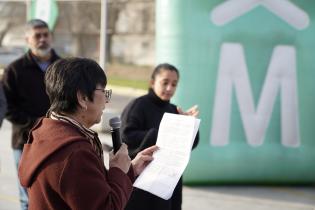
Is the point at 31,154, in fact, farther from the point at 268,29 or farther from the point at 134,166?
the point at 268,29

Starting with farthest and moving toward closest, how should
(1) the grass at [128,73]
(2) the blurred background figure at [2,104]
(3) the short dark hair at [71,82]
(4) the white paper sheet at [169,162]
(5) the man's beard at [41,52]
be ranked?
(1) the grass at [128,73] < (5) the man's beard at [41,52] < (2) the blurred background figure at [2,104] < (4) the white paper sheet at [169,162] < (3) the short dark hair at [71,82]

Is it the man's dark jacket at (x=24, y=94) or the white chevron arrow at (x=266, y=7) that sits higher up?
the white chevron arrow at (x=266, y=7)

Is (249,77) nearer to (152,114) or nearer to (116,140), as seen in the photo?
(152,114)

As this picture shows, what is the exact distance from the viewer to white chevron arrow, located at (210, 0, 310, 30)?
5922 mm

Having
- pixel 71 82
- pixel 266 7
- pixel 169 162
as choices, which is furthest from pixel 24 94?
pixel 266 7

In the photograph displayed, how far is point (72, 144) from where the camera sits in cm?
177

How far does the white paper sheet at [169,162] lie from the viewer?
2.42 m

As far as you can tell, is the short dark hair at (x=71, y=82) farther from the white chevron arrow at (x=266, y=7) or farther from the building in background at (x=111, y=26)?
the building in background at (x=111, y=26)

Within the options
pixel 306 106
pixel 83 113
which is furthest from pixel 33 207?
pixel 306 106

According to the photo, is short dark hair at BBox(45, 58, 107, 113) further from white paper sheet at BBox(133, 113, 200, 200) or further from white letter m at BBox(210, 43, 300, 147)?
white letter m at BBox(210, 43, 300, 147)

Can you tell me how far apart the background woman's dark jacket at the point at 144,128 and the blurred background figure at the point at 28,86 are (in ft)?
2.67

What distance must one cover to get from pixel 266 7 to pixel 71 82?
4523 millimetres

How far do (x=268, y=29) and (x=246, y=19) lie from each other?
10.6 inches

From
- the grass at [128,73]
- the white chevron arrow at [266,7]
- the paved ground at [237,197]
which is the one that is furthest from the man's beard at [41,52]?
Result: the grass at [128,73]
